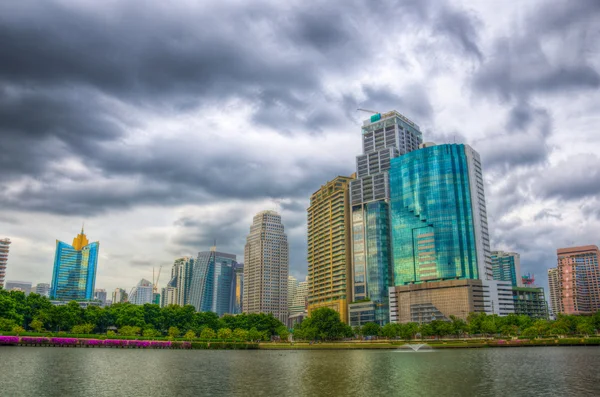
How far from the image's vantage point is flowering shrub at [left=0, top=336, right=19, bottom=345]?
140 m

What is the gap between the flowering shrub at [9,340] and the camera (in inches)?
5500

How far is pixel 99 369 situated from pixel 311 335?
128 meters

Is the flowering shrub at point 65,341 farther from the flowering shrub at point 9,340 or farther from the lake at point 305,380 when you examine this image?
the lake at point 305,380

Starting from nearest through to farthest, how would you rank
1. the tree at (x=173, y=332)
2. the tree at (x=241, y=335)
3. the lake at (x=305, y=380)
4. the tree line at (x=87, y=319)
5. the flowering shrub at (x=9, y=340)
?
the lake at (x=305, y=380), the flowering shrub at (x=9, y=340), the tree line at (x=87, y=319), the tree at (x=173, y=332), the tree at (x=241, y=335)

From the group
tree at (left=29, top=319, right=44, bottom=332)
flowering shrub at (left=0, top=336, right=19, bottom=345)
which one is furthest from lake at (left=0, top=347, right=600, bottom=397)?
tree at (left=29, top=319, right=44, bottom=332)

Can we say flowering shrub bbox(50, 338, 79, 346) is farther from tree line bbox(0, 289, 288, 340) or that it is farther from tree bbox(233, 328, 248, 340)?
tree bbox(233, 328, 248, 340)

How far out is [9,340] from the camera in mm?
141000

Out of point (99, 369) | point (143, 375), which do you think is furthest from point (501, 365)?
point (99, 369)

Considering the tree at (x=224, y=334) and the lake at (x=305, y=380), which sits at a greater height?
the tree at (x=224, y=334)

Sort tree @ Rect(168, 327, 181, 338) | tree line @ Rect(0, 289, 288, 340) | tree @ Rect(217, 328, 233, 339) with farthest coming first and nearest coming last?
tree @ Rect(217, 328, 233, 339), tree @ Rect(168, 327, 181, 338), tree line @ Rect(0, 289, 288, 340)

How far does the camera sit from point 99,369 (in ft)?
249

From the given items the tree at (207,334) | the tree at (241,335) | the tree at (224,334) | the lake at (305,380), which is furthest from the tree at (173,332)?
the lake at (305,380)

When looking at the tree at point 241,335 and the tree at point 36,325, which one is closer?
the tree at point 36,325

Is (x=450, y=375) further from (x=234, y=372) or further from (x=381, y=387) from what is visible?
(x=234, y=372)
